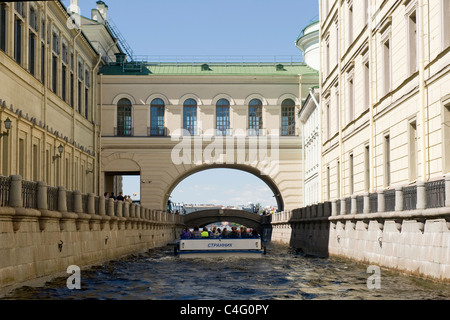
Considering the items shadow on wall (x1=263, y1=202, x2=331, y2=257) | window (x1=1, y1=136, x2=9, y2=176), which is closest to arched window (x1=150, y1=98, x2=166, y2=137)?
shadow on wall (x1=263, y1=202, x2=331, y2=257)

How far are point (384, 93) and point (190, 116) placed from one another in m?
29.7

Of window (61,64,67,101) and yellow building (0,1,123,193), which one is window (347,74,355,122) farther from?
window (61,64,67,101)

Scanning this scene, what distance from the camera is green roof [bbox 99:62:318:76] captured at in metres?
55.0

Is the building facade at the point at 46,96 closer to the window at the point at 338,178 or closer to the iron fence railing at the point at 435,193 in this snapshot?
the window at the point at 338,178

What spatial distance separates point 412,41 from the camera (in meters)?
22.4

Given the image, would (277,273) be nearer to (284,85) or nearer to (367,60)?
(367,60)

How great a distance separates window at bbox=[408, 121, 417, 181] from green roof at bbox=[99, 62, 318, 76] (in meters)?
32.2

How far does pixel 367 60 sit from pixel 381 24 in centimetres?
266

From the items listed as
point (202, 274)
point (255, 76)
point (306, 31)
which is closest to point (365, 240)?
point (202, 274)

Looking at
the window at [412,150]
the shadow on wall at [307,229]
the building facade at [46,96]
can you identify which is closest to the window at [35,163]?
the building facade at [46,96]

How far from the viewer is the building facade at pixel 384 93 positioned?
1956 cm

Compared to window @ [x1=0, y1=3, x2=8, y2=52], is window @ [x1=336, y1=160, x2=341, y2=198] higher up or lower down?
lower down

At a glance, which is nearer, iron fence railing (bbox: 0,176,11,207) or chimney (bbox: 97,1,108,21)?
iron fence railing (bbox: 0,176,11,207)
